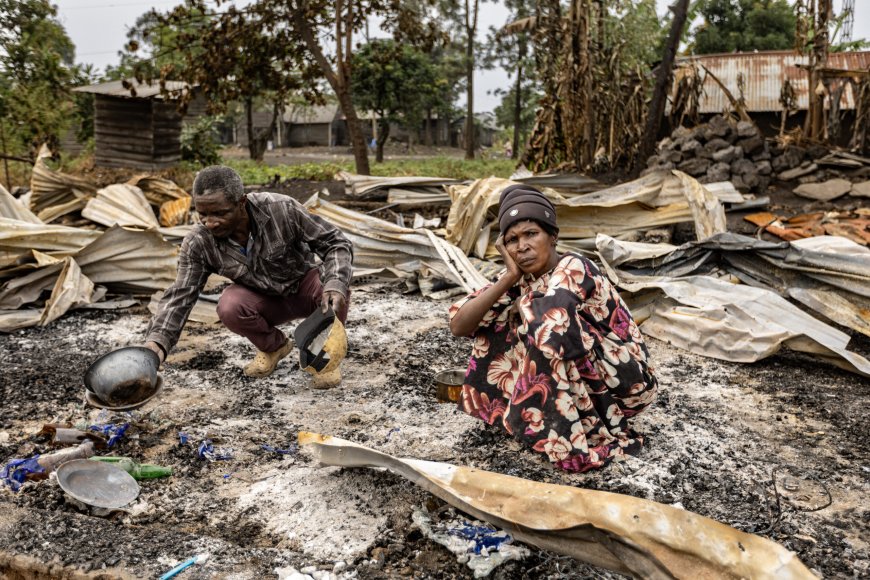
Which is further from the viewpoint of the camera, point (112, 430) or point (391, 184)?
point (391, 184)

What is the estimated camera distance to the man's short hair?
2.91 metres

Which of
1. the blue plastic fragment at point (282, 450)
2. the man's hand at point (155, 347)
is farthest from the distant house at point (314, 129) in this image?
the blue plastic fragment at point (282, 450)

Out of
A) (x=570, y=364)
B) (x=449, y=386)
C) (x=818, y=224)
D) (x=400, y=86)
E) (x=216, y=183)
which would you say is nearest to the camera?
(x=570, y=364)

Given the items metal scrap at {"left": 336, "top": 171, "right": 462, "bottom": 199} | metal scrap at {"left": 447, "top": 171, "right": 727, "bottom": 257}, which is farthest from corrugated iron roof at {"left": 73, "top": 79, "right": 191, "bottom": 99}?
metal scrap at {"left": 447, "top": 171, "right": 727, "bottom": 257}

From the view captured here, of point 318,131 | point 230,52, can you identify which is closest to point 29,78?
point 230,52

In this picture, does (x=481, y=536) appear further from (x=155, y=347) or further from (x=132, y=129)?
(x=132, y=129)

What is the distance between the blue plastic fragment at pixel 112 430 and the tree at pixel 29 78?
784 centimetres

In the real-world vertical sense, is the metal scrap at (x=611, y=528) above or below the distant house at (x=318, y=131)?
below

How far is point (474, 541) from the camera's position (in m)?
1.99

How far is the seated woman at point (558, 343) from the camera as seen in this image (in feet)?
7.59

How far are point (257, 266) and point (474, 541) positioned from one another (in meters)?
1.82

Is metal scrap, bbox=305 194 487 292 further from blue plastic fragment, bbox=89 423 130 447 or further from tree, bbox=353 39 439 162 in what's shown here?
tree, bbox=353 39 439 162

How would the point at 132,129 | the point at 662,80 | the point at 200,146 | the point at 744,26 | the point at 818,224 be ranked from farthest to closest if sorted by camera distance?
the point at 744,26, the point at 200,146, the point at 132,129, the point at 662,80, the point at 818,224

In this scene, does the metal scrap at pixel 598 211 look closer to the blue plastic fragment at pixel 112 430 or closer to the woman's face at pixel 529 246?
the woman's face at pixel 529 246
